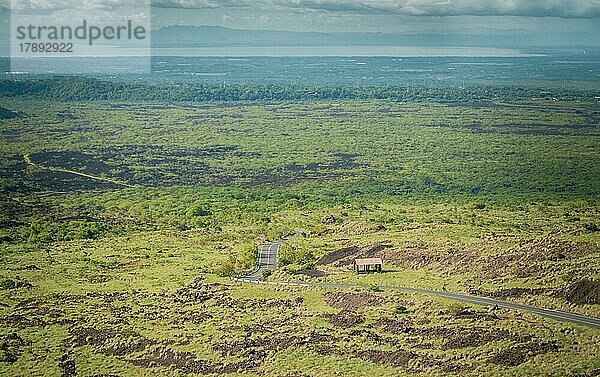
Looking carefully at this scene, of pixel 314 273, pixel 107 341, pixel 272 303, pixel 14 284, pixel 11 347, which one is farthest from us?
pixel 314 273

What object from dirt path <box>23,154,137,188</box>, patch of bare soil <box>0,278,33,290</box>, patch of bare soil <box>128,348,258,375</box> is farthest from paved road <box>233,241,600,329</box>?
dirt path <box>23,154,137,188</box>

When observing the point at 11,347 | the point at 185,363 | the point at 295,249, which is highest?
the point at 185,363

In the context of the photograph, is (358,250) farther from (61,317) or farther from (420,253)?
(61,317)

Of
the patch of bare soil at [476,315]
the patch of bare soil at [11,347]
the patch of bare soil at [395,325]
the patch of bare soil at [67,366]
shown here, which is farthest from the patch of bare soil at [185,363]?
the patch of bare soil at [476,315]

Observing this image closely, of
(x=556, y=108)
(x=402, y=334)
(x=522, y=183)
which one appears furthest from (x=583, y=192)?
(x=556, y=108)

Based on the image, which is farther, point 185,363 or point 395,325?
point 395,325

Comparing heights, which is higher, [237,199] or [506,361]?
[506,361]

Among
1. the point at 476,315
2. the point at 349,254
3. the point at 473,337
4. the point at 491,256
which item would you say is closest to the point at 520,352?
the point at 473,337

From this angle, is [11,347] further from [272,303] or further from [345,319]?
[345,319]
